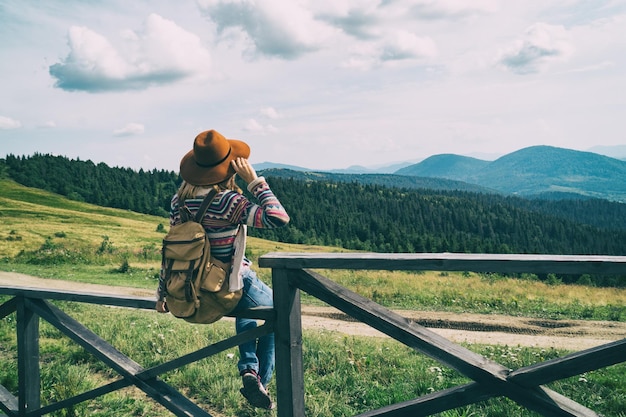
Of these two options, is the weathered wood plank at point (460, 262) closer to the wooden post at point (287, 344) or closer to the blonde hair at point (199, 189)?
the wooden post at point (287, 344)

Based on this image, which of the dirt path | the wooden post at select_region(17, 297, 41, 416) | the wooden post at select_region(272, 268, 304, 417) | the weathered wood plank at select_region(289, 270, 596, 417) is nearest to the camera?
the weathered wood plank at select_region(289, 270, 596, 417)

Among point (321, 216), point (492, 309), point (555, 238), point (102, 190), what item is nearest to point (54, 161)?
point (102, 190)

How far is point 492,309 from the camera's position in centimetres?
1562

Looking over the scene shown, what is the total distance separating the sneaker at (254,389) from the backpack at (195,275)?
677 mm

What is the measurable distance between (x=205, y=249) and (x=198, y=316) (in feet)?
Result: 1.78

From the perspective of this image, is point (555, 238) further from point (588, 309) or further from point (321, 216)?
point (588, 309)

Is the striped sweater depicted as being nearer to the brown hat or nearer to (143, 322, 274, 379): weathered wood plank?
the brown hat

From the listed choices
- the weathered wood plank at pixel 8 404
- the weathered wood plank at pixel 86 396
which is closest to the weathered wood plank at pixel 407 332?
the weathered wood plank at pixel 86 396

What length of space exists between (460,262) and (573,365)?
79 centimetres

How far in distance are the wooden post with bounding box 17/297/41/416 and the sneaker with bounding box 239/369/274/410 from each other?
252 centimetres

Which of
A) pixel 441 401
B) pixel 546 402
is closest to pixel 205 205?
pixel 441 401

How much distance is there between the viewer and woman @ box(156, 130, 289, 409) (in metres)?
3.44

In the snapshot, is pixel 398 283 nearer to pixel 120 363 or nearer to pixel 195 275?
pixel 120 363

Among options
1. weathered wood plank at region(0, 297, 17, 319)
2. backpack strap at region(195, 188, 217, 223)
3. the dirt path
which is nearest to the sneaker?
backpack strap at region(195, 188, 217, 223)
